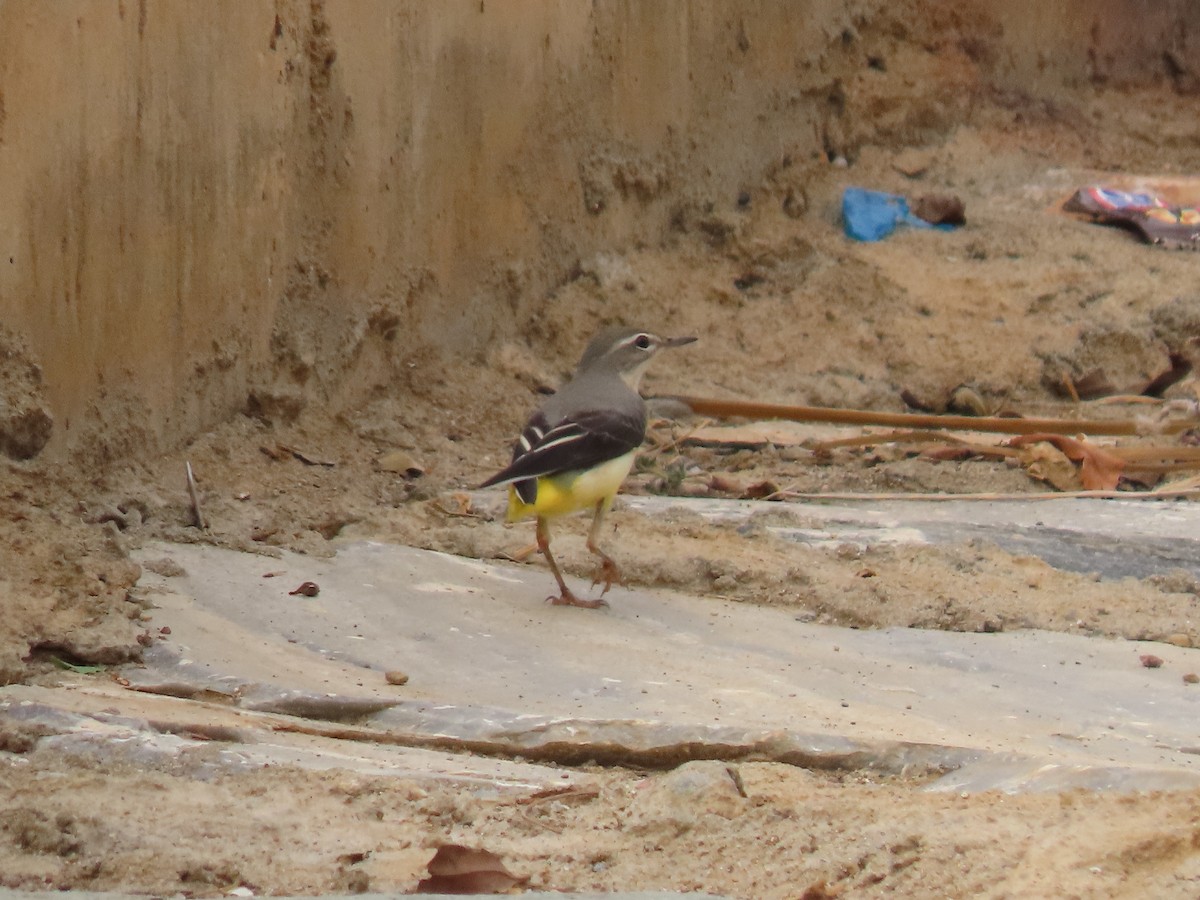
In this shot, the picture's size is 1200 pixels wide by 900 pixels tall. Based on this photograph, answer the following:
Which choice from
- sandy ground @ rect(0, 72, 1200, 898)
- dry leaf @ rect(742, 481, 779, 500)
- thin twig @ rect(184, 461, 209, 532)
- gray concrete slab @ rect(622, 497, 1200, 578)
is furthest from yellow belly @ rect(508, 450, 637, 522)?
dry leaf @ rect(742, 481, 779, 500)

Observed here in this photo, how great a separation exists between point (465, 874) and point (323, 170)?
13.3 ft

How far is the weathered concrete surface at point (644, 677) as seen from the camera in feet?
13.2

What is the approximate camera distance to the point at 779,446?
7.79m

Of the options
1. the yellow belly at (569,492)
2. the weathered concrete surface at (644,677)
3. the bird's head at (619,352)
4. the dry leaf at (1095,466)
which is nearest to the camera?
the weathered concrete surface at (644,677)

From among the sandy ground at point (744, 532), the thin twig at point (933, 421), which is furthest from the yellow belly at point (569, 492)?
the thin twig at point (933, 421)

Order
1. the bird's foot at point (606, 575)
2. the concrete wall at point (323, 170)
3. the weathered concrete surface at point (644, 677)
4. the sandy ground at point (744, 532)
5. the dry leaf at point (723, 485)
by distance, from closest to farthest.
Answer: the sandy ground at point (744, 532) < the weathered concrete surface at point (644, 677) < the concrete wall at point (323, 170) < the bird's foot at point (606, 575) < the dry leaf at point (723, 485)

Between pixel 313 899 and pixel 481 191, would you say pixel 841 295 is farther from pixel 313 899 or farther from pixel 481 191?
pixel 313 899

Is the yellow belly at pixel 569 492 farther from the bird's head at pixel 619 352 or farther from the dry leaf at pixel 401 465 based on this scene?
the dry leaf at pixel 401 465

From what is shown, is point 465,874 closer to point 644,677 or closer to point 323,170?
point 644,677

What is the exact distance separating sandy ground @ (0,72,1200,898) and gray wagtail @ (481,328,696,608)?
271 millimetres

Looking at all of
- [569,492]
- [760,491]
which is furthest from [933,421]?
[569,492]

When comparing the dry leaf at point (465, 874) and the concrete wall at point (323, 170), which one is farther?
the concrete wall at point (323, 170)

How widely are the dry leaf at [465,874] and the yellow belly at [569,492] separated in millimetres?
2417

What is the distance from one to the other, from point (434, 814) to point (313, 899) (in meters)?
0.57
